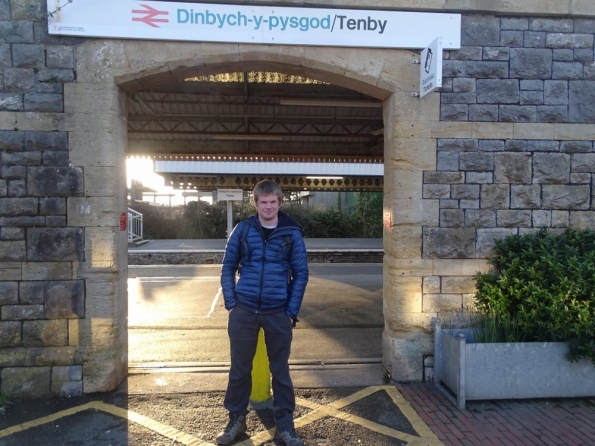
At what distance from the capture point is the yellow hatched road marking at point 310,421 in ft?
10.8

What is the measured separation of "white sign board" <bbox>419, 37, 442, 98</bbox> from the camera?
3.80m

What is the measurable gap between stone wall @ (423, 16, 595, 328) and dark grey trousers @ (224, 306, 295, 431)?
1.84 m

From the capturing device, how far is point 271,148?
37.1 feet

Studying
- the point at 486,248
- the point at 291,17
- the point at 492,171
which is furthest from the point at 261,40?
the point at 486,248

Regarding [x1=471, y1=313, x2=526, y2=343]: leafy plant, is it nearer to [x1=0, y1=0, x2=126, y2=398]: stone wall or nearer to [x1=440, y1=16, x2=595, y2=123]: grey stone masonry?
[x1=440, y1=16, x2=595, y2=123]: grey stone masonry

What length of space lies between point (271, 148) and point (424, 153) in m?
7.38

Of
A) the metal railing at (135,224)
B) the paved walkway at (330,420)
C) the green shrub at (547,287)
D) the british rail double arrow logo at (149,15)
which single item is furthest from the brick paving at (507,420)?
the metal railing at (135,224)

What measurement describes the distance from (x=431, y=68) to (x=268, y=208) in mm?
2171

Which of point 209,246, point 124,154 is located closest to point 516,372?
point 124,154

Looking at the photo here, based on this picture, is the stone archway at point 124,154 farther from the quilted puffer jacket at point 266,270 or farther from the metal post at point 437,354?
the quilted puffer jacket at point 266,270

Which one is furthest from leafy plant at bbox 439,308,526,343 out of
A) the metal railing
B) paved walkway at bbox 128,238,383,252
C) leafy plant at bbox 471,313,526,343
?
the metal railing

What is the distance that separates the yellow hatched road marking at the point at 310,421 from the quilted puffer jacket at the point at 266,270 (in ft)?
3.44

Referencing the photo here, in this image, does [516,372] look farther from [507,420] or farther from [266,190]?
[266,190]

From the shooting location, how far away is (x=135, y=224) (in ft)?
65.6
